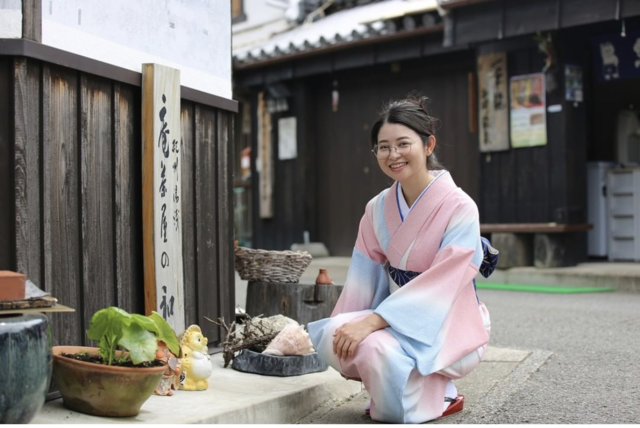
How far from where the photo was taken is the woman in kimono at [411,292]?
361cm

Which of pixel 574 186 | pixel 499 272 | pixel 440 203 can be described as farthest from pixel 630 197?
pixel 440 203

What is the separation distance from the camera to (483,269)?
416 centimetres

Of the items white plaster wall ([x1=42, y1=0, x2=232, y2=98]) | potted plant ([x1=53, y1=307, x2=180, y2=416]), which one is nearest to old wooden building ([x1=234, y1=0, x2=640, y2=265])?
white plaster wall ([x1=42, y1=0, x2=232, y2=98])

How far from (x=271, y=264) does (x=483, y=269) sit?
70.7 inches

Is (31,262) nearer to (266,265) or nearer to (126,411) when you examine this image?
(126,411)

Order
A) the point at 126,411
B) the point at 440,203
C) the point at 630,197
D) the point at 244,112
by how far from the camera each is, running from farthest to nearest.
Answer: the point at 244,112
the point at 630,197
the point at 440,203
the point at 126,411

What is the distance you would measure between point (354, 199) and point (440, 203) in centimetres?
937

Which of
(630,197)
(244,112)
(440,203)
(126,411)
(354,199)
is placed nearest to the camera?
(126,411)

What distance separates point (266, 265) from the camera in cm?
552

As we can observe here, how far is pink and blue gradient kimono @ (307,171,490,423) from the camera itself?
11.8 ft

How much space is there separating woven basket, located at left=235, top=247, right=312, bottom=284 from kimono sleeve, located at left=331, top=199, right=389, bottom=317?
145 centimetres

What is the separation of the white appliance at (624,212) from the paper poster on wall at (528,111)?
4.70 feet

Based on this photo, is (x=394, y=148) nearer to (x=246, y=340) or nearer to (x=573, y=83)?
(x=246, y=340)

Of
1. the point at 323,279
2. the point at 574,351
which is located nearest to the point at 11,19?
the point at 323,279
